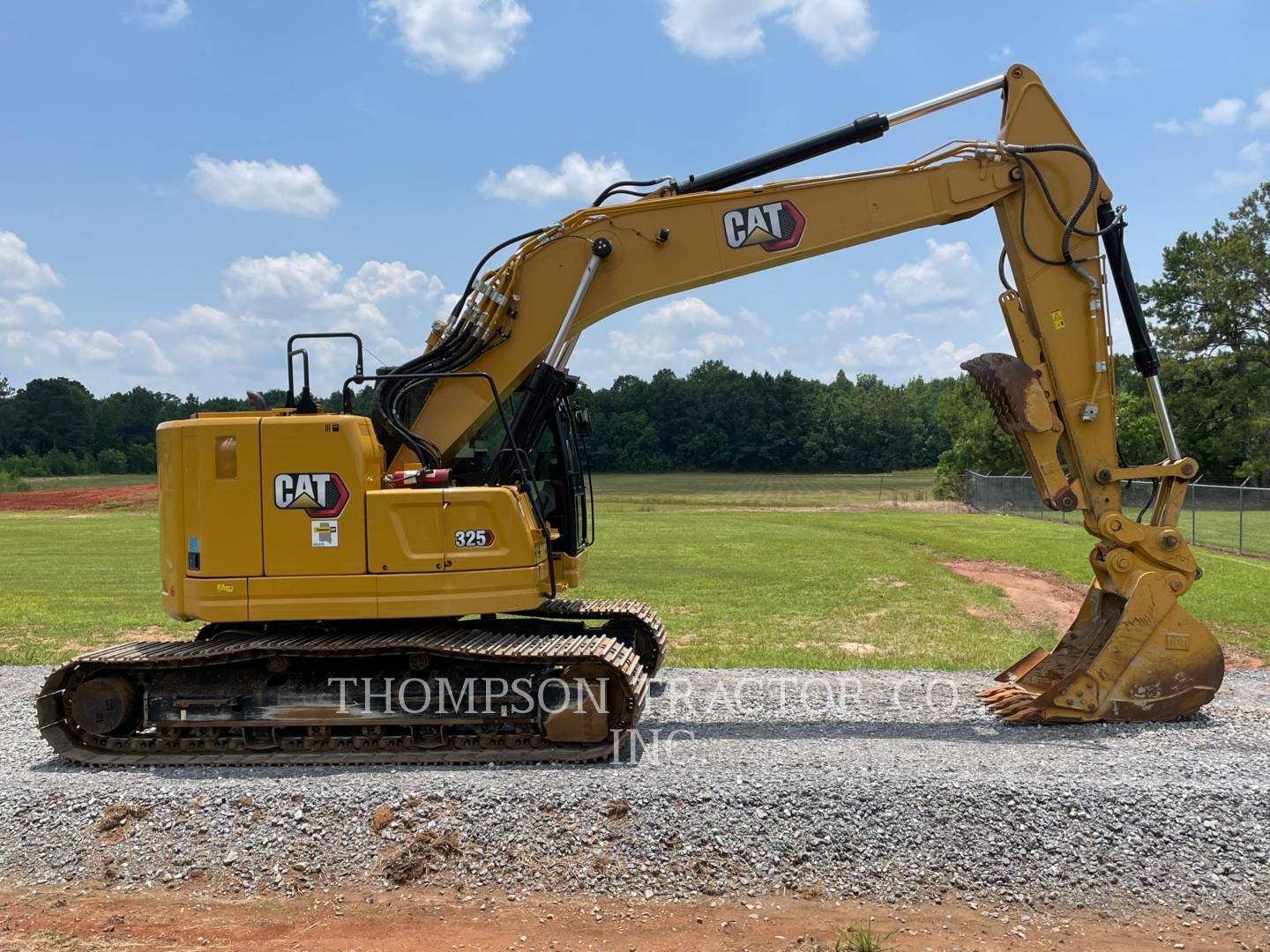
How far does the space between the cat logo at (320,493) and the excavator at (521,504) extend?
0.07 ft

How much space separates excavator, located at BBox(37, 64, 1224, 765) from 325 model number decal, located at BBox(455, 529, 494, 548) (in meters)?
0.03

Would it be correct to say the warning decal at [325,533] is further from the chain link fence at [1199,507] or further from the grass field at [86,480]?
the grass field at [86,480]

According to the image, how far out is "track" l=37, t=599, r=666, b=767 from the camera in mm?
7238

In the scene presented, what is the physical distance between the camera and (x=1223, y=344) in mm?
57031

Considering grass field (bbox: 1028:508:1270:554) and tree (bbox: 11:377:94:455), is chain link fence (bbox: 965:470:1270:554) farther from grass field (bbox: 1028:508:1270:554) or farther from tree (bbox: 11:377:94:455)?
tree (bbox: 11:377:94:455)

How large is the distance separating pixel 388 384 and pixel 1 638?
33.4 feet

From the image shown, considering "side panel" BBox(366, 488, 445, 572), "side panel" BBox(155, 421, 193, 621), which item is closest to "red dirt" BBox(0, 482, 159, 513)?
"side panel" BBox(155, 421, 193, 621)

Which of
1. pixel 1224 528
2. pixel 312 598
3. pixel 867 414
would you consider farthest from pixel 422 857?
pixel 867 414

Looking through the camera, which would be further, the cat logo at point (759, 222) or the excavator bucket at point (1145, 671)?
the cat logo at point (759, 222)

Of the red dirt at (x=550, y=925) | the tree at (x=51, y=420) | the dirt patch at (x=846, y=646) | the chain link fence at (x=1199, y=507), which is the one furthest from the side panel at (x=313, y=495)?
the tree at (x=51, y=420)

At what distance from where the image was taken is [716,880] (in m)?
5.51

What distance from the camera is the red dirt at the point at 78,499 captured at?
175ft

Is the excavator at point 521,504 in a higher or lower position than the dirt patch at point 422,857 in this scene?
higher

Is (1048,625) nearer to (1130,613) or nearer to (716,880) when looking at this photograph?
(1130,613)
